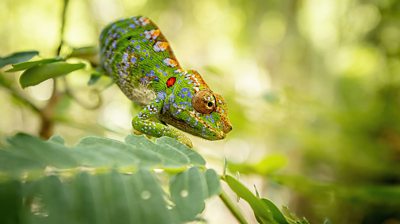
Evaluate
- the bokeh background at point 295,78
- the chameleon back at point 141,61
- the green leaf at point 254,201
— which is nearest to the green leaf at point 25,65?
the chameleon back at point 141,61

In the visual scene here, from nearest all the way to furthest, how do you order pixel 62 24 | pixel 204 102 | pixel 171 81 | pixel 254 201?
pixel 254 201 → pixel 204 102 → pixel 171 81 → pixel 62 24

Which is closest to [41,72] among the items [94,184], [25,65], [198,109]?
[25,65]

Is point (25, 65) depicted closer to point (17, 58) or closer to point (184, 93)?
point (17, 58)

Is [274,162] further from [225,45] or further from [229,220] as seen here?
[225,45]

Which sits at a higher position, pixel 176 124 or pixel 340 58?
pixel 176 124

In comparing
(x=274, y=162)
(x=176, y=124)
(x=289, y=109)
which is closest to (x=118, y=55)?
(x=176, y=124)

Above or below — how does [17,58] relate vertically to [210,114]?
above
